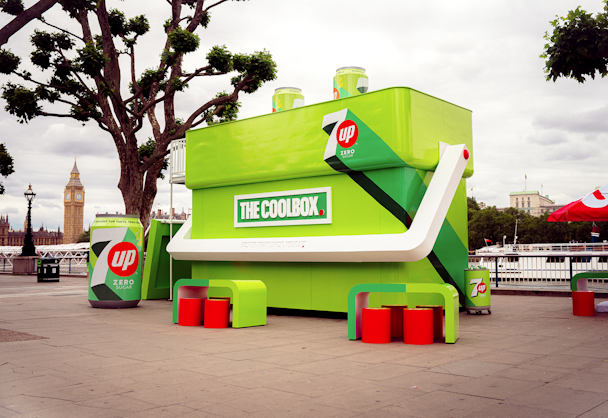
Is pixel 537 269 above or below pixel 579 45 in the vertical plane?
below

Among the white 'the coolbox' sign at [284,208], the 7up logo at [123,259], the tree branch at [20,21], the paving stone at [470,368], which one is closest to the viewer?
the paving stone at [470,368]

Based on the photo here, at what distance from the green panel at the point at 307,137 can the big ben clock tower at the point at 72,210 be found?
179 m

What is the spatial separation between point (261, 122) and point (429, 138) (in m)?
3.91

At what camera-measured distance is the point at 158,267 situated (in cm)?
1546

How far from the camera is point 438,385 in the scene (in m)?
5.04

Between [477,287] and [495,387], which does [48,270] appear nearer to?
[477,287]

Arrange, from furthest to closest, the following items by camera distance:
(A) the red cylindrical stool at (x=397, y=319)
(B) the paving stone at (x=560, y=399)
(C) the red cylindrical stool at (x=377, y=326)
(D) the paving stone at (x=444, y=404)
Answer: (A) the red cylindrical stool at (x=397, y=319) < (C) the red cylindrical stool at (x=377, y=326) < (B) the paving stone at (x=560, y=399) < (D) the paving stone at (x=444, y=404)

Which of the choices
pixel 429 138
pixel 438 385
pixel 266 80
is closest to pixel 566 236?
pixel 266 80

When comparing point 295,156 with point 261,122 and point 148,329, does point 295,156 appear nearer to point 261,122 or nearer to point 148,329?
point 261,122

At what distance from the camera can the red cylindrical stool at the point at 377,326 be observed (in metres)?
7.65

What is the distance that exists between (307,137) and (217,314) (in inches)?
167

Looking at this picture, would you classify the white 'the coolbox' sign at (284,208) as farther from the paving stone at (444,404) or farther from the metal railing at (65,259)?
the metal railing at (65,259)

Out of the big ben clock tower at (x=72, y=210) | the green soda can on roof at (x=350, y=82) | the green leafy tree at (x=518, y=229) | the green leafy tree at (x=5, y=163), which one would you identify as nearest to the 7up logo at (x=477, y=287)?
A: the green soda can on roof at (x=350, y=82)

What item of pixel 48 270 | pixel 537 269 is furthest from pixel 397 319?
pixel 48 270
